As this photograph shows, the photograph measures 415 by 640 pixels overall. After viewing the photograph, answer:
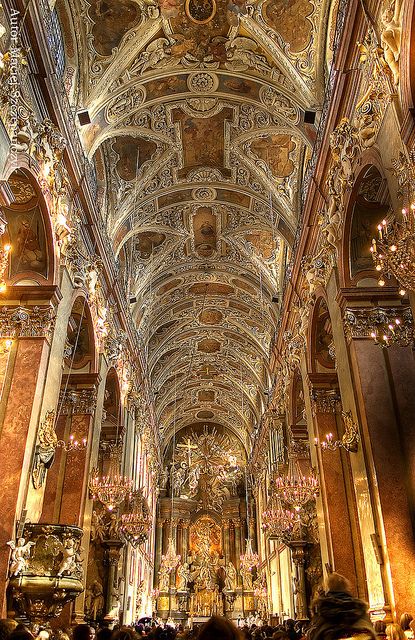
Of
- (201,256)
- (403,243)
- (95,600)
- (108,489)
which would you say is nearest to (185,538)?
(95,600)

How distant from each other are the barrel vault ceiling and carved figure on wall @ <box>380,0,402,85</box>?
365 cm

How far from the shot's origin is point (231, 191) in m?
15.9

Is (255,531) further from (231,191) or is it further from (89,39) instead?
(89,39)

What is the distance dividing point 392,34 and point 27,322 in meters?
7.11

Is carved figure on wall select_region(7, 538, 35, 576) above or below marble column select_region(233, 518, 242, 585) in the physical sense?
below

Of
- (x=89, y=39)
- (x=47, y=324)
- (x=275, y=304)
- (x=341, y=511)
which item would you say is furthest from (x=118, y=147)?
(x=341, y=511)

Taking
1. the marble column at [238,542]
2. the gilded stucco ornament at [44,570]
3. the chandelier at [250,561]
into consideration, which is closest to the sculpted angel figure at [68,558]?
the gilded stucco ornament at [44,570]

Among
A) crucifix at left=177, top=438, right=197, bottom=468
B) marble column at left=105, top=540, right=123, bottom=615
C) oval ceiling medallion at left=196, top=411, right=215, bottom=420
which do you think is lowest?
marble column at left=105, top=540, right=123, bottom=615

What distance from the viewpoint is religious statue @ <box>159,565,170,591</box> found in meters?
28.7

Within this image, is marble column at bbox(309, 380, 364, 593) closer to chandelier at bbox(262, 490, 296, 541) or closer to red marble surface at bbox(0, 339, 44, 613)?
chandelier at bbox(262, 490, 296, 541)

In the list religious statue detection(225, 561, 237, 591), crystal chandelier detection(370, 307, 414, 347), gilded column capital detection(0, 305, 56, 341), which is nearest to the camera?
crystal chandelier detection(370, 307, 414, 347)

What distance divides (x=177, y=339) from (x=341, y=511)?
46.1 ft

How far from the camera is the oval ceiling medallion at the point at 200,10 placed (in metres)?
11.1

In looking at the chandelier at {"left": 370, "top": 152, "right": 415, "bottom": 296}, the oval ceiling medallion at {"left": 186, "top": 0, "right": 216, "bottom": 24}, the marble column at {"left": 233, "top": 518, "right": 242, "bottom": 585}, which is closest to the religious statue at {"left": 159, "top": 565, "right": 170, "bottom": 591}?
the marble column at {"left": 233, "top": 518, "right": 242, "bottom": 585}
